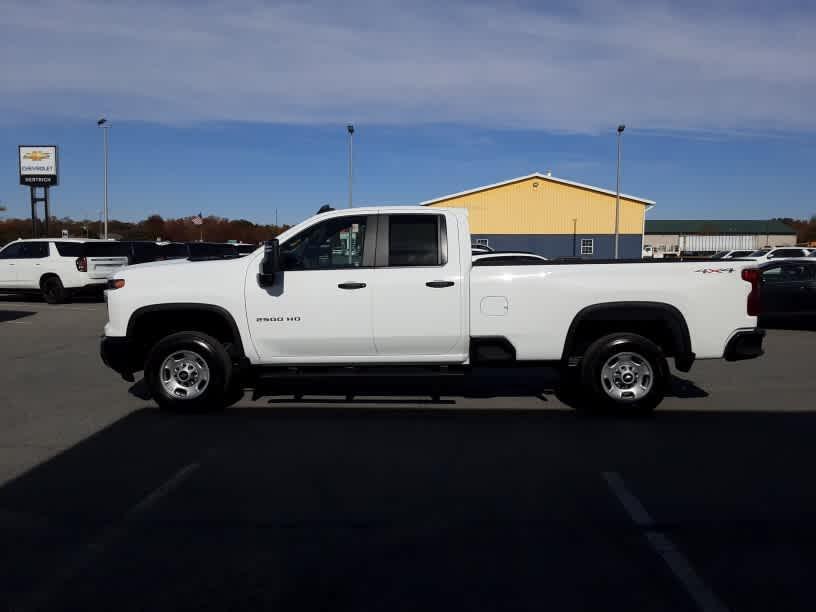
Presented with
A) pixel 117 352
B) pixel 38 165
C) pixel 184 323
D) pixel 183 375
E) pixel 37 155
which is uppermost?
pixel 37 155

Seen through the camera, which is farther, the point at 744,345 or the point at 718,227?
the point at 718,227

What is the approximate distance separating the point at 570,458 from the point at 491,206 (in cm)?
5373

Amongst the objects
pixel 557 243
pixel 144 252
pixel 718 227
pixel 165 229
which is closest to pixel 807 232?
pixel 718 227

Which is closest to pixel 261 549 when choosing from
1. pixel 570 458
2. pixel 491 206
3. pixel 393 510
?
pixel 393 510

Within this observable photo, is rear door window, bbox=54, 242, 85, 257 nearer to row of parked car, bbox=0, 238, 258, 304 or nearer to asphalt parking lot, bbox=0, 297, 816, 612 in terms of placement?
row of parked car, bbox=0, 238, 258, 304

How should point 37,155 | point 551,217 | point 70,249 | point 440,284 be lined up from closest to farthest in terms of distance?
point 440,284 → point 70,249 → point 37,155 → point 551,217

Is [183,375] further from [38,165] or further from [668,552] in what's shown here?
[38,165]

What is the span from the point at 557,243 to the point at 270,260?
53170 millimetres

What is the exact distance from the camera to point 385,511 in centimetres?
492

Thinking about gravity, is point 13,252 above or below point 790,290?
above

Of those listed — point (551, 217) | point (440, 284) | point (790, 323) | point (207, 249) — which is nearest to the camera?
point (440, 284)

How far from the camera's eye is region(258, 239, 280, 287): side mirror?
7094 mm

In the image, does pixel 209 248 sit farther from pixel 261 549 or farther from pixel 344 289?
pixel 261 549

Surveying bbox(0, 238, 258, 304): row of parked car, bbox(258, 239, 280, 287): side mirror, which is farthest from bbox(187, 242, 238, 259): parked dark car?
bbox(258, 239, 280, 287): side mirror
